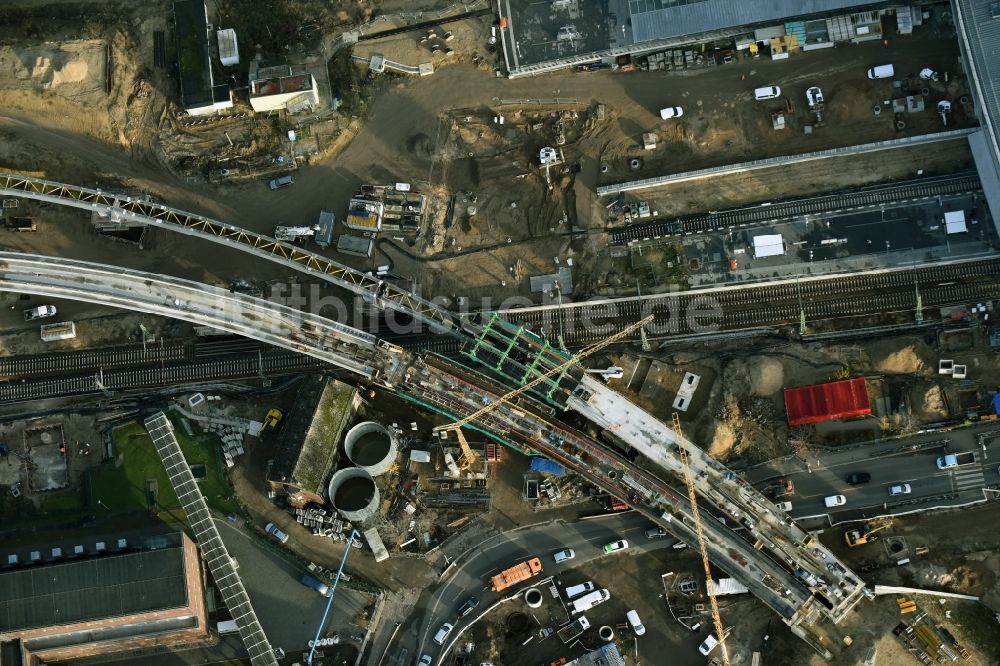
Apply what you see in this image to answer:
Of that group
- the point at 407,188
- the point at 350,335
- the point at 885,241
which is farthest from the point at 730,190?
the point at 350,335

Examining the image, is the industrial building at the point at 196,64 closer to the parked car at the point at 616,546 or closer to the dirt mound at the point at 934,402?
the parked car at the point at 616,546

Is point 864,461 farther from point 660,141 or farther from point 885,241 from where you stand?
point 660,141

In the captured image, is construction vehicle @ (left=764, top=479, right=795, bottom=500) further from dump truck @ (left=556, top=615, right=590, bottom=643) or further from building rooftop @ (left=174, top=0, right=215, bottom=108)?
building rooftop @ (left=174, top=0, right=215, bottom=108)

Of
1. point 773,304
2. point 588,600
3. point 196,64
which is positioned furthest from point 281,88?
point 588,600

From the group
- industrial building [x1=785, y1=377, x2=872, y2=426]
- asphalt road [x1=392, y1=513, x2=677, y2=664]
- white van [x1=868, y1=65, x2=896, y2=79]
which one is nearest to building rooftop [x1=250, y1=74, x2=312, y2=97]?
asphalt road [x1=392, y1=513, x2=677, y2=664]

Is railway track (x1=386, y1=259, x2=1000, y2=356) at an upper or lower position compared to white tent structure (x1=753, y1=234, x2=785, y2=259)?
lower

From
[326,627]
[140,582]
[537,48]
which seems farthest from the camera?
[537,48]
